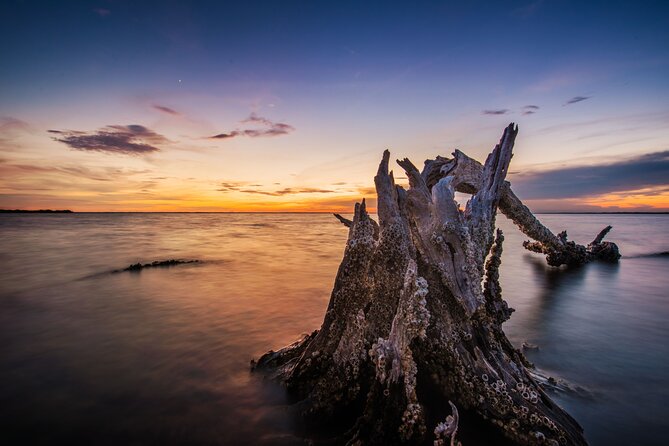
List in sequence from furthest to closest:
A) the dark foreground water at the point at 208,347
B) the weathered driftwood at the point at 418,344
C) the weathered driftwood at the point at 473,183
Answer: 1. the weathered driftwood at the point at 473,183
2. the dark foreground water at the point at 208,347
3. the weathered driftwood at the point at 418,344

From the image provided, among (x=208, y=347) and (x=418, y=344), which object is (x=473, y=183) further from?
(x=208, y=347)

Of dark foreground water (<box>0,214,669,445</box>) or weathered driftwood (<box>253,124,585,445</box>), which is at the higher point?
weathered driftwood (<box>253,124,585,445</box>)

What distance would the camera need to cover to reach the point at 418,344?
352 cm

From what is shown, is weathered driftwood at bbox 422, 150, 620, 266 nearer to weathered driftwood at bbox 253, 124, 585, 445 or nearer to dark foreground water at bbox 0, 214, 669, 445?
weathered driftwood at bbox 253, 124, 585, 445

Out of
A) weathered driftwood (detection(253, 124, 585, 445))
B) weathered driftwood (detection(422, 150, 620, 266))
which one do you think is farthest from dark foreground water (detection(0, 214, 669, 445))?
weathered driftwood (detection(422, 150, 620, 266))

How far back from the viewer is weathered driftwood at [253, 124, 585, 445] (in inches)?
123

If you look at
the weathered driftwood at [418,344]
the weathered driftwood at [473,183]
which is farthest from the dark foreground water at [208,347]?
the weathered driftwood at [473,183]

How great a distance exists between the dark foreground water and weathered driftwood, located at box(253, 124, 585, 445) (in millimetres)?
1006

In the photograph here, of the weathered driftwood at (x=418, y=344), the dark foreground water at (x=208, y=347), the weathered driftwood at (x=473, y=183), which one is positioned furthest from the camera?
the weathered driftwood at (x=473, y=183)

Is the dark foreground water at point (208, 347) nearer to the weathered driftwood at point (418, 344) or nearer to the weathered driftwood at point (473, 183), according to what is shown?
the weathered driftwood at point (418, 344)

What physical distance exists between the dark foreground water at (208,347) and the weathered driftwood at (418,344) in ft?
3.30

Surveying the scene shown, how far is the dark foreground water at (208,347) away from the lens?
4.35 metres

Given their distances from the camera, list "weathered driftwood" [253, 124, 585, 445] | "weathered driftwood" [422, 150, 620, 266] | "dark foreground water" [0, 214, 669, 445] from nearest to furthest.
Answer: "weathered driftwood" [253, 124, 585, 445], "dark foreground water" [0, 214, 669, 445], "weathered driftwood" [422, 150, 620, 266]

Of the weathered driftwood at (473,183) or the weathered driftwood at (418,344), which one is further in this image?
the weathered driftwood at (473,183)
